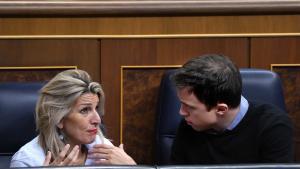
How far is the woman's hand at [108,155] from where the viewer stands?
67.7 inches

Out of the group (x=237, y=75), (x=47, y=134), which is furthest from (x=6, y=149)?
(x=237, y=75)

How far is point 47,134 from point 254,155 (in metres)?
0.65

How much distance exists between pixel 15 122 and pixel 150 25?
32.1 inches

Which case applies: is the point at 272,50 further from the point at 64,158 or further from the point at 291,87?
the point at 64,158

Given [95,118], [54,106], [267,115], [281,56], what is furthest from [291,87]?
[54,106]

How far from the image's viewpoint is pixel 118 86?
2.51 m

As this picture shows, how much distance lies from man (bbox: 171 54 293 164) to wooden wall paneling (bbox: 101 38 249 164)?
2.62 ft

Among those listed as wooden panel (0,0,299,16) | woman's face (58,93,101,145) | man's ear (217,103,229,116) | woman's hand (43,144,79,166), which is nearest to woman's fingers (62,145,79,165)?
woman's hand (43,144,79,166)

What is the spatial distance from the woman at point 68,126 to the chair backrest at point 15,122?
13 centimetres

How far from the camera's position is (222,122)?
1.66 meters

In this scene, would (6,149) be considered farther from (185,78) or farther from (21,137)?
(185,78)

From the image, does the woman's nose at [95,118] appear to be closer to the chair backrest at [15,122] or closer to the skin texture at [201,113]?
the chair backrest at [15,122]

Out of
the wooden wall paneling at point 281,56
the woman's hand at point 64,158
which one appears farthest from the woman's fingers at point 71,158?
the wooden wall paneling at point 281,56

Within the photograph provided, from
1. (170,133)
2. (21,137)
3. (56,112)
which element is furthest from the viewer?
(170,133)
